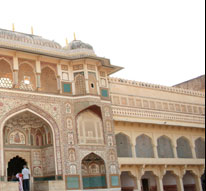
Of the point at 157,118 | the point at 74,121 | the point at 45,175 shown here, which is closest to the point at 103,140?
the point at 74,121

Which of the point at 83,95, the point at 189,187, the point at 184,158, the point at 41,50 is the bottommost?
the point at 189,187

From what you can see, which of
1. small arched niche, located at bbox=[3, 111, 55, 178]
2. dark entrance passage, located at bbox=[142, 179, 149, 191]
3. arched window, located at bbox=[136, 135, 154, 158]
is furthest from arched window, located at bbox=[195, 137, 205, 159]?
small arched niche, located at bbox=[3, 111, 55, 178]

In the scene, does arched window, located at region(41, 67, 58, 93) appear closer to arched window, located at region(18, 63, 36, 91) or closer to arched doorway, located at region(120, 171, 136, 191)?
arched window, located at region(18, 63, 36, 91)

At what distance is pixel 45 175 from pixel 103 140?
11.5 ft

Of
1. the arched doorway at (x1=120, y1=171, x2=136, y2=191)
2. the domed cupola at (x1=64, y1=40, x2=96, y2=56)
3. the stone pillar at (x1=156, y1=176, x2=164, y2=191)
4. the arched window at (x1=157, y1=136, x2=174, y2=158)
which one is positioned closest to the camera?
the domed cupola at (x1=64, y1=40, x2=96, y2=56)

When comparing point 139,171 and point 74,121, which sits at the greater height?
point 74,121

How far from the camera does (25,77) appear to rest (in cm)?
1894

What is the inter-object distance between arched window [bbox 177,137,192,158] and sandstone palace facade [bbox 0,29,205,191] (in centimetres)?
144

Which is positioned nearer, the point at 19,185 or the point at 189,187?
the point at 19,185

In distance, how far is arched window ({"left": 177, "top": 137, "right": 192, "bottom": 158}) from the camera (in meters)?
24.3

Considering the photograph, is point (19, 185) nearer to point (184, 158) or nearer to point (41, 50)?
point (41, 50)

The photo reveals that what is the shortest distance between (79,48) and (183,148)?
1024 centimetres

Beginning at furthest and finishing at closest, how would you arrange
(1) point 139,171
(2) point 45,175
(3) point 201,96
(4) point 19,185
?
(3) point 201,96 → (1) point 139,171 → (2) point 45,175 → (4) point 19,185

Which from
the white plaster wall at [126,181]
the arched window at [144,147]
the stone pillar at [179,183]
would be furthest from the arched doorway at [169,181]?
the white plaster wall at [126,181]
